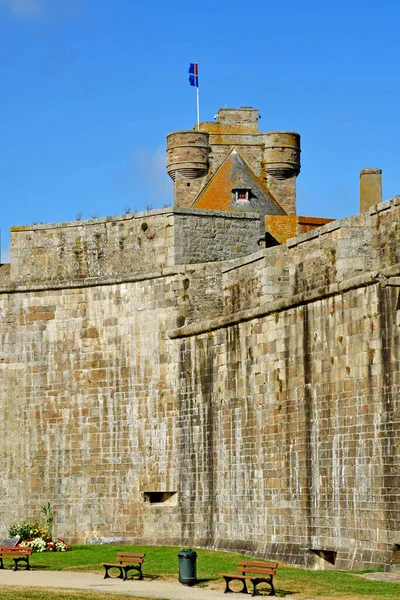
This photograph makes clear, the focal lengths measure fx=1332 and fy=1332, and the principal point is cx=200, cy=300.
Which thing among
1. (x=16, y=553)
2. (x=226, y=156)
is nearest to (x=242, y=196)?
(x=226, y=156)

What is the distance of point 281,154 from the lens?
46.2 metres

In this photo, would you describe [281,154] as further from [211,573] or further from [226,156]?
[211,573]

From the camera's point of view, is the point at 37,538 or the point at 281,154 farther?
the point at 281,154

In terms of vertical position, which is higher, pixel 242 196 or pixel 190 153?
pixel 190 153

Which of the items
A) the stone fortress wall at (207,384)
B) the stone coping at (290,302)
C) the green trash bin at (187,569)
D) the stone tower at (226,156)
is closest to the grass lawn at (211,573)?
the green trash bin at (187,569)

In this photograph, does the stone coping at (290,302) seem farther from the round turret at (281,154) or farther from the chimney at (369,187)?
the round turret at (281,154)

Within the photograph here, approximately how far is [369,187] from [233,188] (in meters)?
17.0

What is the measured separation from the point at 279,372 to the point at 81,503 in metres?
7.20

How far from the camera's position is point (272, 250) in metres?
26.8

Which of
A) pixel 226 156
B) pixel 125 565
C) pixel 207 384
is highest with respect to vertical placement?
pixel 226 156

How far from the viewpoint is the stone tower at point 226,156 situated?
1816 inches

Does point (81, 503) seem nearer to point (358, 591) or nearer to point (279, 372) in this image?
point (279, 372)

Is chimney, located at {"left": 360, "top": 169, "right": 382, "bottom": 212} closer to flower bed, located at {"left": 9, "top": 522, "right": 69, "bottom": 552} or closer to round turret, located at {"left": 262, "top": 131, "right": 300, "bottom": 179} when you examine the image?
flower bed, located at {"left": 9, "top": 522, "right": 69, "bottom": 552}

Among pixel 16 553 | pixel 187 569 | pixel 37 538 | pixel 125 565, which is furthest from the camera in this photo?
pixel 37 538
